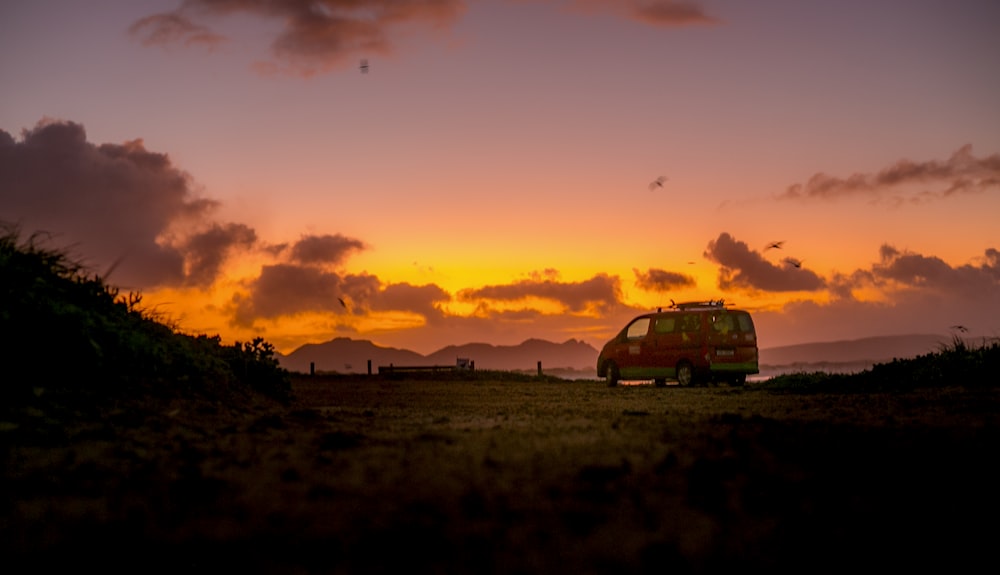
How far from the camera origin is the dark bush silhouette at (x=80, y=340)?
936 cm

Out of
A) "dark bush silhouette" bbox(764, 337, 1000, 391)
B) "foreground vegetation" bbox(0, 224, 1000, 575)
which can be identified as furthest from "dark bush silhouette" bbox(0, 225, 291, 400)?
"dark bush silhouette" bbox(764, 337, 1000, 391)

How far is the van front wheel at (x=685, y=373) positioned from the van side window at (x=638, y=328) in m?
1.73

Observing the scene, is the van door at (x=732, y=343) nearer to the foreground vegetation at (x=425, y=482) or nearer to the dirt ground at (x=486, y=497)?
the foreground vegetation at (x=425, y=482)

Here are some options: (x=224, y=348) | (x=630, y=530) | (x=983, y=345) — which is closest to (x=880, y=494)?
(x=630, y=530)

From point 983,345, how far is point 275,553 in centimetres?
1701

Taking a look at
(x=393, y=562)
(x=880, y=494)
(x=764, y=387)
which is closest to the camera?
(x=393, y=562)

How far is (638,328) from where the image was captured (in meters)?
27.2

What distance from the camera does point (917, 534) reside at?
5.10 meters

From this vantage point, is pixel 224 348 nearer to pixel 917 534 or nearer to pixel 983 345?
pixel 917 534

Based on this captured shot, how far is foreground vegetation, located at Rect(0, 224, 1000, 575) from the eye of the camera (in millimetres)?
4625

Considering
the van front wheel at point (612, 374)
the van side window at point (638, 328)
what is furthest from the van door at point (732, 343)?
the van front wheel at point (612, 374)

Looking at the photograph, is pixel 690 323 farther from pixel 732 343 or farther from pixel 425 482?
pixel 425 482

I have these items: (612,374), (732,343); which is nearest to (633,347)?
(612,374)

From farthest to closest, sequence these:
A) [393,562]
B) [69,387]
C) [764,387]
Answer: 1. [764,387]
2. [69,387]
3. [393,562]
